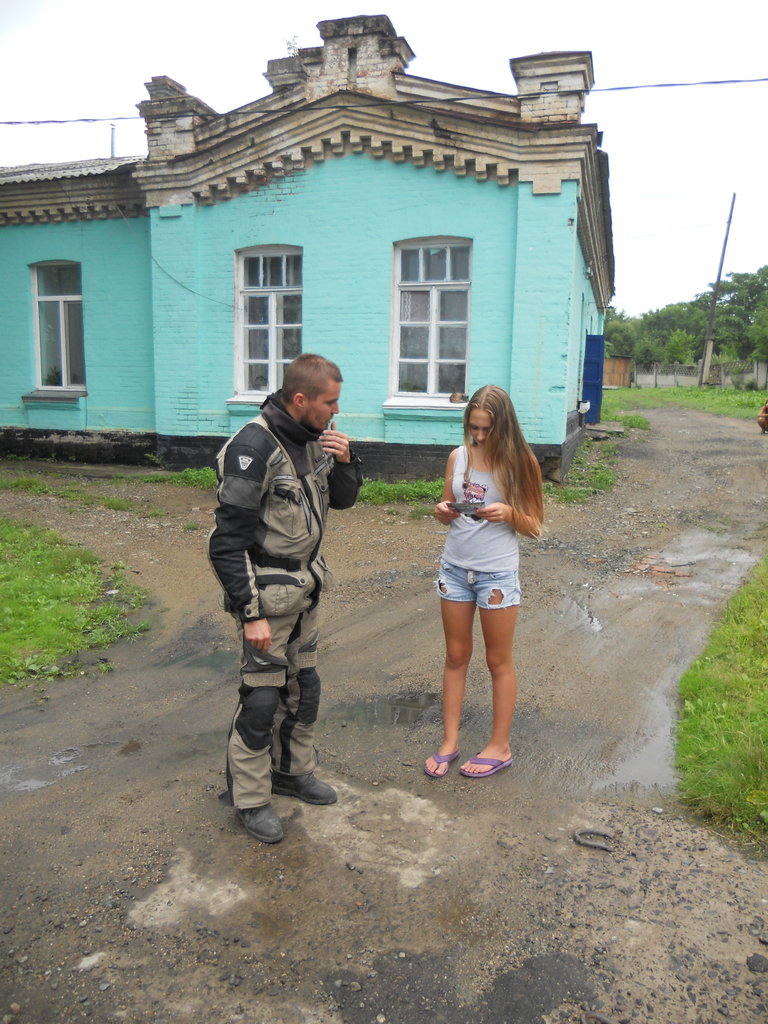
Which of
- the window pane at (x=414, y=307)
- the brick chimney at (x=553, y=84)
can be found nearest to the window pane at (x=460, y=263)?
the window pane at (x=414, y=307)

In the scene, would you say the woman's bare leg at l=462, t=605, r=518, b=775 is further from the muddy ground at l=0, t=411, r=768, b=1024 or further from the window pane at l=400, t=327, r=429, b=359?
the window pane at l=400, t=327, r=429, b=359

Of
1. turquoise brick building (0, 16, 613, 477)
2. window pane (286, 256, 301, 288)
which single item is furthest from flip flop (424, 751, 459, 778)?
window pane (286, 256, 301, 288)

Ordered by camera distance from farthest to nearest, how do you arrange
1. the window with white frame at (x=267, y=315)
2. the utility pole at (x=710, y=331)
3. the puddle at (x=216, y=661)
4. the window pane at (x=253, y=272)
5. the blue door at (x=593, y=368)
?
the utility pole at (x=710, y=331) < the blue door at (x=593, y=368) < the window pane at (x=253, y=272) < the window with white frame at (x=267, y=315) < the puddle at (x=216, y=661)

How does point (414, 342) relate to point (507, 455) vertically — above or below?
above

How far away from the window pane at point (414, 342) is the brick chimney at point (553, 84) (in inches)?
121

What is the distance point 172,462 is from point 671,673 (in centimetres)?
935

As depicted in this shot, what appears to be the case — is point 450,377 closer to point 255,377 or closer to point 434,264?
point 434,264

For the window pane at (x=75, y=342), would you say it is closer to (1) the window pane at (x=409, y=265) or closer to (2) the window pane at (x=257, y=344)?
(2) the window pane at (x=257, y=344)

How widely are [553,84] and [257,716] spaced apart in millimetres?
9540

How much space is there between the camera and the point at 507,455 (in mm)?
3490

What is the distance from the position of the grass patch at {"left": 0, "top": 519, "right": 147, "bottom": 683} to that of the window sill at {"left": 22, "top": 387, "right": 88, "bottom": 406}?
620 centimetres

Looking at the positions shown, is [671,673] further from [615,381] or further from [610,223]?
[615,381]

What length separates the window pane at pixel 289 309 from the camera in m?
11.5

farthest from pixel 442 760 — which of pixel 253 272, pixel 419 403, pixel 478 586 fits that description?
pixel 253 272
